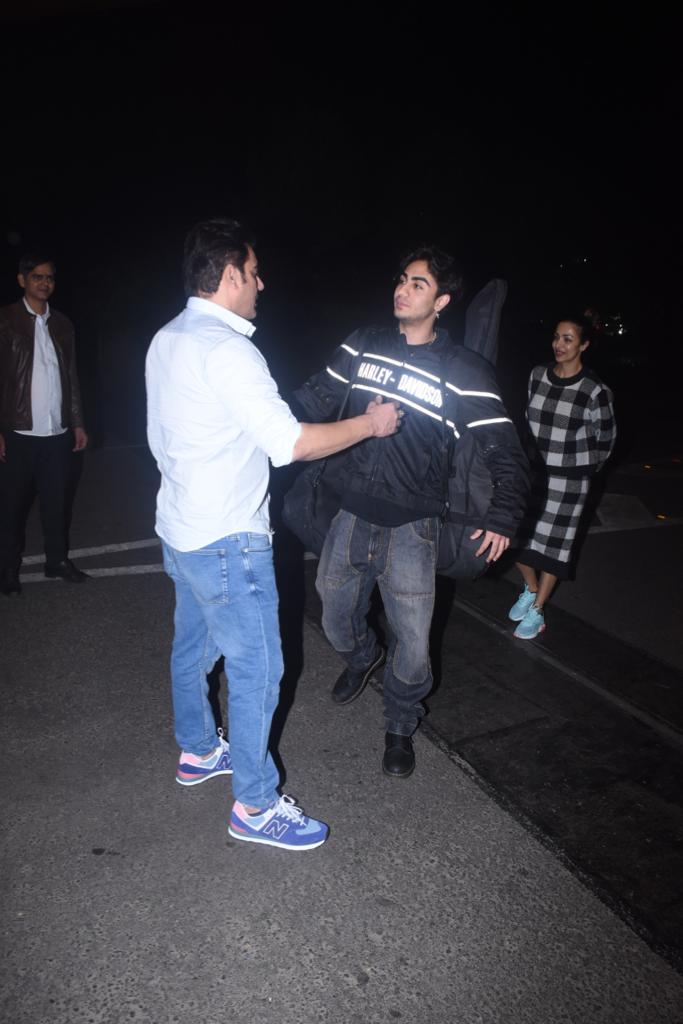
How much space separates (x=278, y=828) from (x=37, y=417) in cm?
329

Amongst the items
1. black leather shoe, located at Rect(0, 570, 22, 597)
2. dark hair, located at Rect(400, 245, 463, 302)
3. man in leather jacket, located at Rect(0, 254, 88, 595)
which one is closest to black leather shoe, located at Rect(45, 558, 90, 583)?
man in leather jacket, located at Rect(0, 254, 88, 595)

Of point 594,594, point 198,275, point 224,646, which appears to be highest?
point 198,275

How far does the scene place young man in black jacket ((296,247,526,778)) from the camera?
317cm

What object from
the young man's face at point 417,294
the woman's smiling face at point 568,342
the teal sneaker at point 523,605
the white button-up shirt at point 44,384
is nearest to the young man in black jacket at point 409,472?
the young man's face at point 417,294

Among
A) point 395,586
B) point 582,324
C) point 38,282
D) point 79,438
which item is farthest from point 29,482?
point 582,324

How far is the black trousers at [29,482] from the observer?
16.8 feet

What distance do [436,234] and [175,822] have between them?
1966 cm

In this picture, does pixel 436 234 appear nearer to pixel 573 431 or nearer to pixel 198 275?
pixel 573 431

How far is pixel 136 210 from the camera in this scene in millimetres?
17312

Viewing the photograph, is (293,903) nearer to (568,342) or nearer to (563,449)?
(563,449)

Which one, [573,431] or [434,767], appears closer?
[434,767]

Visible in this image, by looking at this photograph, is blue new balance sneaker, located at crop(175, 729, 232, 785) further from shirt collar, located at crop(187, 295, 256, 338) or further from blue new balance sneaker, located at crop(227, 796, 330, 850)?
shirt collar, located at crop(187, 295, 256, 338)

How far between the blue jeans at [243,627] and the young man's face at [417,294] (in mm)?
1173

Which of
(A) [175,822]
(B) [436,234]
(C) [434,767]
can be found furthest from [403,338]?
(B) [436,234]
